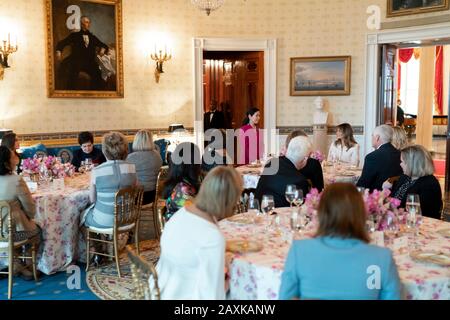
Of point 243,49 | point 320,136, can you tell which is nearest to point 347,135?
point 320,136

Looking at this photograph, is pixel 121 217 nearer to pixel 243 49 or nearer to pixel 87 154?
pixel 87 154

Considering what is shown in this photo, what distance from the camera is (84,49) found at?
30.1ft

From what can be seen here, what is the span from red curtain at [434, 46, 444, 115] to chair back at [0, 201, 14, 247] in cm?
1853

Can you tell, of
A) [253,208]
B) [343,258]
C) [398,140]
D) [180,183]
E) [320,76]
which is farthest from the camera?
[320,76]

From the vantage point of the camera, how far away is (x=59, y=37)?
8844 mm

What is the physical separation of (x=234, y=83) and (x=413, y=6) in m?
4.18

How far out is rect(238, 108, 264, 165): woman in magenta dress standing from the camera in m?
8.14

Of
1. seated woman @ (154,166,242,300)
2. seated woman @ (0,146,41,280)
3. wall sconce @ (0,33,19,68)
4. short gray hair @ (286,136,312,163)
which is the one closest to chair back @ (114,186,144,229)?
seated woman @ (0,146,41,280)

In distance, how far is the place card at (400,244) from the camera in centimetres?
303
